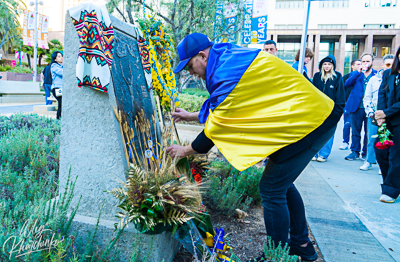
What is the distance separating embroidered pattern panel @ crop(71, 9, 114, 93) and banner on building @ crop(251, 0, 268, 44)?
10.9 m

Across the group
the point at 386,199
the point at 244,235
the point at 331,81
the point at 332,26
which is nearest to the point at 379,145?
the point at 386,199

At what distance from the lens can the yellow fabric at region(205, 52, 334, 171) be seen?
180 cm

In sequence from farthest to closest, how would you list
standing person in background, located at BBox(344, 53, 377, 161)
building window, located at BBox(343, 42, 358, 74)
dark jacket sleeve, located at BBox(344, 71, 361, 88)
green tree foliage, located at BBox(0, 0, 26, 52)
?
building window, located at BBox(343, 42, 358, 74) → green tree foliage, located at BBox(0, 0, 26, 52) → dark jacket sleeve, located at BBox(344, 71, 361, 88) → standing person in background, located at BBox(344, 53, 377, 161)

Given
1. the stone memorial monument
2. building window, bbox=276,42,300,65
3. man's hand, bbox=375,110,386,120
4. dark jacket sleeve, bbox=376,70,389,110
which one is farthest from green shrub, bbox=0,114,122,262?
building window, bbox=276,42,300,65

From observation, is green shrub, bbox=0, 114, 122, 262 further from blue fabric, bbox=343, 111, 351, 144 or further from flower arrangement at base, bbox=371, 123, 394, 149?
blue fabric, bbox=343, 111, 351, 144

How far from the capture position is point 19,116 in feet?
19.4

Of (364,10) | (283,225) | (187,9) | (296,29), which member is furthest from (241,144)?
(364,10)

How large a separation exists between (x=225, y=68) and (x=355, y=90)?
222 inches

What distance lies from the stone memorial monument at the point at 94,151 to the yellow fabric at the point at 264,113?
30.2 inches

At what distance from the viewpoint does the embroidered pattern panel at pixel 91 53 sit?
2.01 metres

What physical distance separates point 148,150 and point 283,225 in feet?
3.73

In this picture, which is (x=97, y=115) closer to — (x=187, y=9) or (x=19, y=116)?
→ (x=19, y=116)

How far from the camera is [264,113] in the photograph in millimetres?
1834

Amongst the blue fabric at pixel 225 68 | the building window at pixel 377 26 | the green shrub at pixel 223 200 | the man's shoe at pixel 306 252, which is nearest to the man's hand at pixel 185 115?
the blue fabric at pixel 225 68
